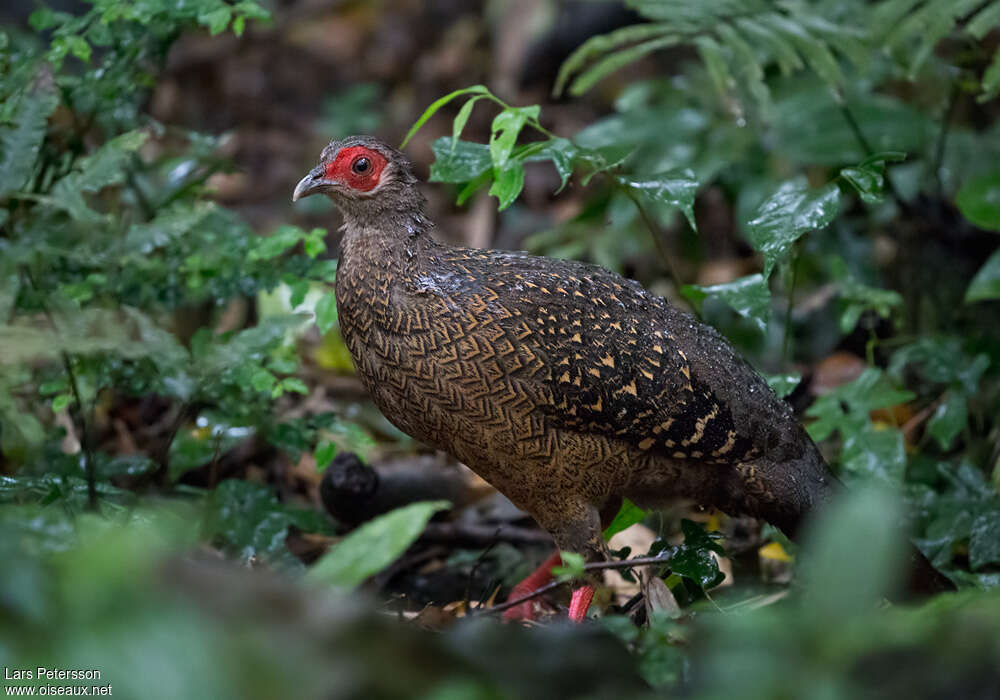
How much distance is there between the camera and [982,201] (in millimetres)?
5414

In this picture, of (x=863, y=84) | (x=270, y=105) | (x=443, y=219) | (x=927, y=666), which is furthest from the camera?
(x=270, y=105)

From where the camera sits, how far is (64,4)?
9.82 m

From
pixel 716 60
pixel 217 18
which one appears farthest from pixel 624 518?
pixel 217 18

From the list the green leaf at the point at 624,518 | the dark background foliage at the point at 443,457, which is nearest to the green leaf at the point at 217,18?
the dark background foliage at the point at 443,457

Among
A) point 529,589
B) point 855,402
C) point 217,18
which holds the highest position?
point 217,18

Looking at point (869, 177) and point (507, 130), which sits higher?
point (507, 130)

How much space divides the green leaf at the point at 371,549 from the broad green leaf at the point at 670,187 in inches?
95.8

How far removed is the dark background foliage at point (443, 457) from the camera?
1814 millimetres

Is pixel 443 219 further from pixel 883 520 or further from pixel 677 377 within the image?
pixel 883 520

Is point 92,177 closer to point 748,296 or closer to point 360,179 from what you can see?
point 360,179

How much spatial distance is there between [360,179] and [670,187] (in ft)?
4.28

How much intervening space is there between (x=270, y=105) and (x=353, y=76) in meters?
1.02

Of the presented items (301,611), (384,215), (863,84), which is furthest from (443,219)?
(301,611)

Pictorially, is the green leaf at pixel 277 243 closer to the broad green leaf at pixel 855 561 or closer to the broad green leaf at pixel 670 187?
the broad green leaf at pixel 670 187
